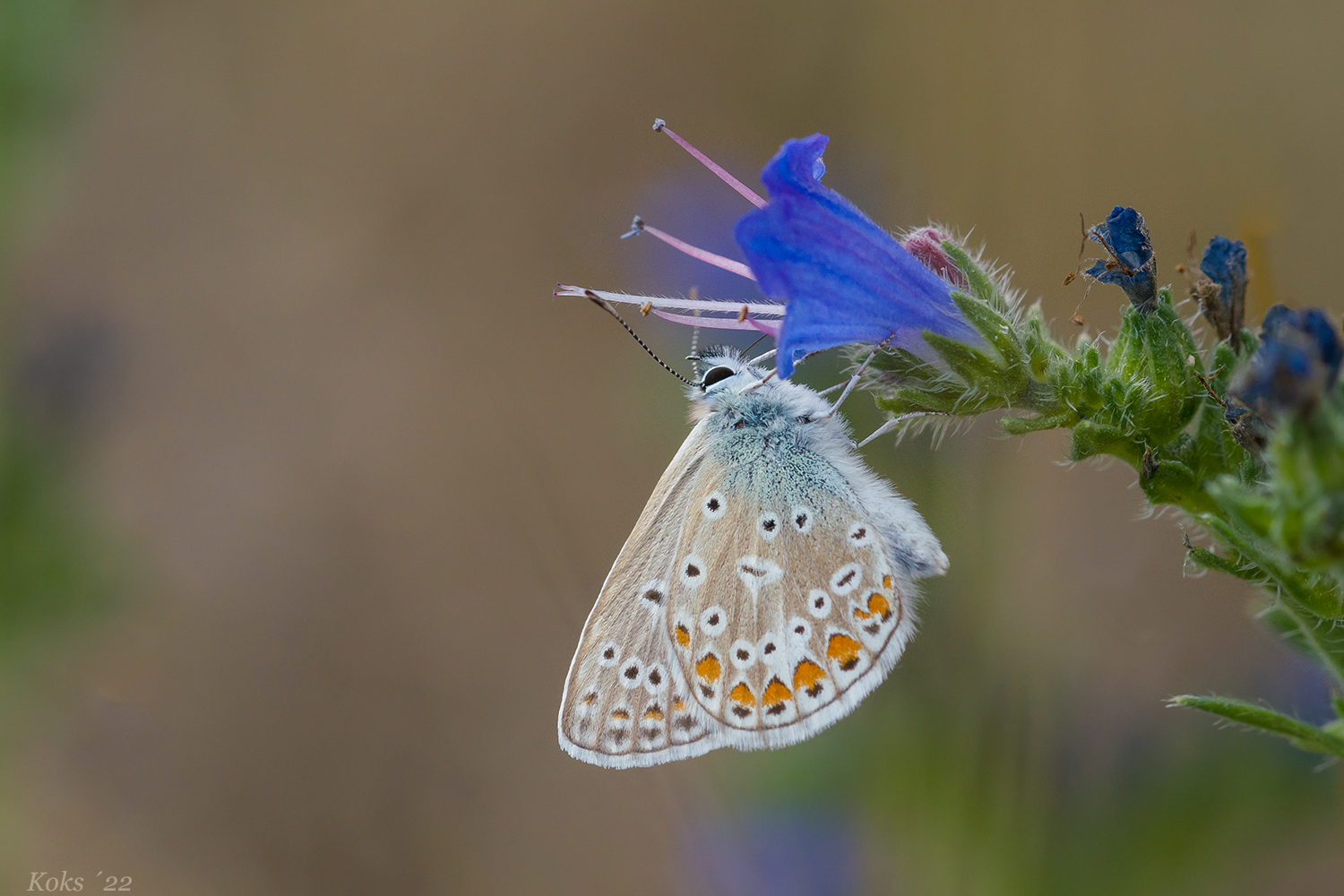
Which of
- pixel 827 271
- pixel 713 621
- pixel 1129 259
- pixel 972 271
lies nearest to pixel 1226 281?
pixel 1129 259

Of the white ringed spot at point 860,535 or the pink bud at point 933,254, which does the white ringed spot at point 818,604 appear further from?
the pink bud at point 933,254

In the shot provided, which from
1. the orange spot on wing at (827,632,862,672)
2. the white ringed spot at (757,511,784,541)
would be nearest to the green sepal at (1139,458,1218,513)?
the orange spot on wing at (827,632,862,672)

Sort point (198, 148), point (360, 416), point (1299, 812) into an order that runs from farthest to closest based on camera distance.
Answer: point (198, 148) < point (360, 416) < point (1299, 812)

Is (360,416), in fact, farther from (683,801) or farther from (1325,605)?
(1325,605)

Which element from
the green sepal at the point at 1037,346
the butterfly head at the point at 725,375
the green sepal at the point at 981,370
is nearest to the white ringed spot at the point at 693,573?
the butterfly head at the point at 725,375

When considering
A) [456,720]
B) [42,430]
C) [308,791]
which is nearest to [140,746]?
[308,791]
